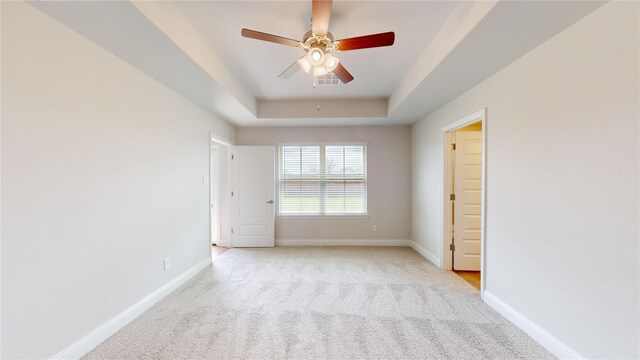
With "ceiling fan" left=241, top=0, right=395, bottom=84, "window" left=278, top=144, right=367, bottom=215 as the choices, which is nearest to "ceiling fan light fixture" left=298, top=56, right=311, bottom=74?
"ceiling fan" left=241, top=0, right=395, bottom=84

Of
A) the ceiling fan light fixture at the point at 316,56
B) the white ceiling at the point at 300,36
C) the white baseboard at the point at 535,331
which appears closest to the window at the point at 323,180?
the white ceiling at the point at 300,36

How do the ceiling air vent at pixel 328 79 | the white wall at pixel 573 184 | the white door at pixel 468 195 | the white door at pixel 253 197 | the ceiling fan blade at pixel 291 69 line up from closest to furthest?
1. the white wall at pixel 573 184
2. the ceiling fan blade at pixel 291 69
3. the ceiling air vent at pixel 328 79
4. the white door at pixel 468 195
5. the white door at pixel 253 197

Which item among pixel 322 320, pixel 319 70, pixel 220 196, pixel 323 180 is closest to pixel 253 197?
pixel 220 196

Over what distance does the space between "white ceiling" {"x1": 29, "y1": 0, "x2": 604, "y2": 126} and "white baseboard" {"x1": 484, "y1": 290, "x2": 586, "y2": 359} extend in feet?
7.46

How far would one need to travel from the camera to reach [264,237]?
5.00m

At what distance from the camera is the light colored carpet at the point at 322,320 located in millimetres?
2000

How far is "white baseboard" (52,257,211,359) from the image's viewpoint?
6.14 feet

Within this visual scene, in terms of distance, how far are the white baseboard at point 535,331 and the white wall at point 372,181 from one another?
99.3 inches

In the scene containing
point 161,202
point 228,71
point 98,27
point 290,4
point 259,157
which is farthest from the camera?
point 259,157

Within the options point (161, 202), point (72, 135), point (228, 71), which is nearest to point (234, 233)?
point (161, 202)

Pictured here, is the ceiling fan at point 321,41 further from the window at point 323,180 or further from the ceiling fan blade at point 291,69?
the window at point 323,180

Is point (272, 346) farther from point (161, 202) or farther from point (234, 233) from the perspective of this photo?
point (234, 233)

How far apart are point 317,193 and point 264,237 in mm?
1351

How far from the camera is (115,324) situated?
223cm
